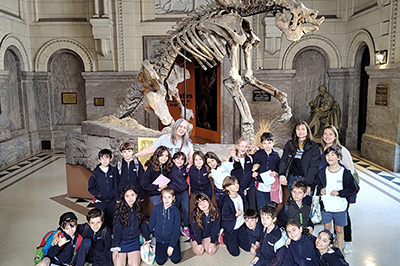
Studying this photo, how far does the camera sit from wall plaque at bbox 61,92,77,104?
10391 millimetres

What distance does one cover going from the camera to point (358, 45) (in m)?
9.23

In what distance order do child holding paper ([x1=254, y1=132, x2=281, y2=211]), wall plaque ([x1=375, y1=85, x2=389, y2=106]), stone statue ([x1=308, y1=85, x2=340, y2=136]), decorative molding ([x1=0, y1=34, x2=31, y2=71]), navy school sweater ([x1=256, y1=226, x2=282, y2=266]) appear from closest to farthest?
navy school sweater ([x1=256, y1=226, x2=282, y2=266])
child holding paper ([x1=254, y1=132, x2=281, y2=211])
wall plaque ([x1=375, y1=85, x2=389, y2=106])
decorative molding ([x1=0, y1=34, x2=31, y2=71])
stone statue ([x1=308, y1=85, x2=340, y2=136])

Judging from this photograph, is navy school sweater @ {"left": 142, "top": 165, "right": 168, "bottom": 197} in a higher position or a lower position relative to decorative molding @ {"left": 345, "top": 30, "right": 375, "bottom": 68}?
lower

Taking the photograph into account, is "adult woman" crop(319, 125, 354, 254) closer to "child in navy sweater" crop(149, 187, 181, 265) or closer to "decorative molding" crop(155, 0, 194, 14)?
"child in navy sweater" crop(149, 187, 181, 265)

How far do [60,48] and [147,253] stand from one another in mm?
8102

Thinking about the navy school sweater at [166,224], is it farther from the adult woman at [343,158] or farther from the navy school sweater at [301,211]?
the adult woman at [343,158]

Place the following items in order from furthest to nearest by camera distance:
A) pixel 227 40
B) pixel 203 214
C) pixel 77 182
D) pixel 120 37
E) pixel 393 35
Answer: pixel 120 37, pixel 393 35, pixel 77 182, pixel 227 40, pixel 203 214

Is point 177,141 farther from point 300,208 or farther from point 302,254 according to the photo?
point 302,254

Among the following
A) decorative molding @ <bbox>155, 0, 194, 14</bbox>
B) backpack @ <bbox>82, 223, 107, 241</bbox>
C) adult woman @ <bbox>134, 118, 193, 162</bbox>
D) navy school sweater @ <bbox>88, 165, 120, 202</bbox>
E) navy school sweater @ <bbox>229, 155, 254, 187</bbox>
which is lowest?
backpack @ <bbox>82, 223, 107, 241</bbox>

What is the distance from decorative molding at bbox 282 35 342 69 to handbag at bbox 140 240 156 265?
7.50 metres

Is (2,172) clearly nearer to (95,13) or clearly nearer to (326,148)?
(95,13)

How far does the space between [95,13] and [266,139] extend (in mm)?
7256

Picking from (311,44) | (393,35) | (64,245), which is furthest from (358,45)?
(64,245)

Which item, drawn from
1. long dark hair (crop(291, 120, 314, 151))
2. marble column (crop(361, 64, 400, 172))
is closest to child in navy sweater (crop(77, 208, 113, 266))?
long dark hair (crop(291, 120, 314, 151))
